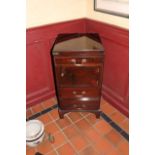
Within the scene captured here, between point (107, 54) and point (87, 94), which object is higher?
point (107, 54)

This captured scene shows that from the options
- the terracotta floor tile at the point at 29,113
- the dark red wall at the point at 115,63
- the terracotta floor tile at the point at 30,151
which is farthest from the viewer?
the terracotta floor tile at the point at 29,113

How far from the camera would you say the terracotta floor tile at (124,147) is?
5.89ft

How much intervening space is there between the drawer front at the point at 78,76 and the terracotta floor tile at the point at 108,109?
58 cm

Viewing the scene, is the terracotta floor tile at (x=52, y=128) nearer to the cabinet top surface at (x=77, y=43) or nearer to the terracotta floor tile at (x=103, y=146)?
the terracotta floor tile at (x=103, y=146)

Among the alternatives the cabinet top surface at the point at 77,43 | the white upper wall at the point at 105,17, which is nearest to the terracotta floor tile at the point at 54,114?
the cabinet top surface at the point at 77,43

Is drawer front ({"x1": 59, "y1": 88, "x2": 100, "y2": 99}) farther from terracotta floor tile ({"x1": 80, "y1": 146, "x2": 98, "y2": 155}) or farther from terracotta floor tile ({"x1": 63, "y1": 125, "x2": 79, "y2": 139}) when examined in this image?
terracotta floor tile ({"x1": 80, "y1": 146, "x2": 98, "y2": 155})

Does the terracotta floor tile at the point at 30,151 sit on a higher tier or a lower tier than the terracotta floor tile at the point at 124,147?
lower

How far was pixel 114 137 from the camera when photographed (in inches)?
77.2

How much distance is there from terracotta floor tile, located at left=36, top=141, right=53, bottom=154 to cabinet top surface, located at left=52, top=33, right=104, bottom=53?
1.03m

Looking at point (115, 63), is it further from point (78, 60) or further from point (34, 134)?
point (34, 134)
